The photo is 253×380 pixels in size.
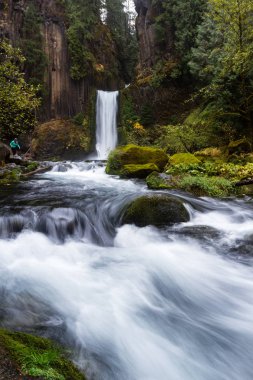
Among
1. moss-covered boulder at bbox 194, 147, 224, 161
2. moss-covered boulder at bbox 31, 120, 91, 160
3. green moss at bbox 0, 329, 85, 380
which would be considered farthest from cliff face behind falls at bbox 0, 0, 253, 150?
green moss at bbox 0, 329, 85, 380

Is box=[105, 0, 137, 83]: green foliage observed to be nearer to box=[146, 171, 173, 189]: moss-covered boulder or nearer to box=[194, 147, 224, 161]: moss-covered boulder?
box=[194, 147, 224, 161]: moss-covered boulder

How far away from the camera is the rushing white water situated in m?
3.33

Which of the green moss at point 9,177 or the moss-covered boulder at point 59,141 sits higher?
the moss-covered boulder at point 59,141

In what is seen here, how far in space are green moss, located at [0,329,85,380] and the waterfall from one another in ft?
75.5

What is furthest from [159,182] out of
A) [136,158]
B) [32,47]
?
[32,47]

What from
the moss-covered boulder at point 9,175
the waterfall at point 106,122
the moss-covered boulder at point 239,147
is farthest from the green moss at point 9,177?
the waterfall at point 106,122

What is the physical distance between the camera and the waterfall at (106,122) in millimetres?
26381

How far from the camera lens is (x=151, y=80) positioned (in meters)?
26.8

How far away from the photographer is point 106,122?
27500mm

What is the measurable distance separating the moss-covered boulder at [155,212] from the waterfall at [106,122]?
61.6ft

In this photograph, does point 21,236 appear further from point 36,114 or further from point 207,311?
point 36,114

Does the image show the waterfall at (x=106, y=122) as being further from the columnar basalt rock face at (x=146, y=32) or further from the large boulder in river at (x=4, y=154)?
the large boulder in river at (x=4, y=154)

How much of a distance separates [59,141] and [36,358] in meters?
25.7

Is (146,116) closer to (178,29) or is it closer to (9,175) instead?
(178,29)
